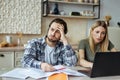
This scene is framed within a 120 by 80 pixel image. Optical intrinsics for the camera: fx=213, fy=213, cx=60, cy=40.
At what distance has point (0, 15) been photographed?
3.62 m

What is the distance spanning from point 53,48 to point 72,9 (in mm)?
2166

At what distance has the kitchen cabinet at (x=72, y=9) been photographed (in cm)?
390

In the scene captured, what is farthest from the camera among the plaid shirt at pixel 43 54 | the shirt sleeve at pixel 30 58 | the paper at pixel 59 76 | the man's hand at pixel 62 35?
the man's hand at pixel 62 35

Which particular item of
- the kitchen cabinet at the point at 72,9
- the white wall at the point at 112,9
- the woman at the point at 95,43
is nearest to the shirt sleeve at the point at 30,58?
the woman at the point at 95,43

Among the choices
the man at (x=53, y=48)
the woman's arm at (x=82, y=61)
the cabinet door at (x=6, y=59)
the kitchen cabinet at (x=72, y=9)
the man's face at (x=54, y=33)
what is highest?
the kitchen cabinet at (x=72, y=9)

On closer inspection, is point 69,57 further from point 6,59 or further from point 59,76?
point 6,59

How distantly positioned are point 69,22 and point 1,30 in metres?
1.32

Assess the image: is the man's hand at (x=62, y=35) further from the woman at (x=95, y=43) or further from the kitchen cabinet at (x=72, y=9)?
the kitchen cabinet at (x=72, y=9)

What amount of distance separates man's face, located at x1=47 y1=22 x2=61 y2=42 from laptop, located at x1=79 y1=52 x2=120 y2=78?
0.61 m

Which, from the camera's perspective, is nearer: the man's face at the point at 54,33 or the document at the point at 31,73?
the document at the point at 31,73

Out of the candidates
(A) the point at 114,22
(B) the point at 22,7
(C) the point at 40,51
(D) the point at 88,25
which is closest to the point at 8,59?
(B) the point at 22,7

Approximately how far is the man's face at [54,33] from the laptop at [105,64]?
61cm

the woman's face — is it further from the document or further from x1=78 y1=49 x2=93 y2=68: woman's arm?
the document

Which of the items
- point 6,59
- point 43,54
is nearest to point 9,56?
point 6,59
